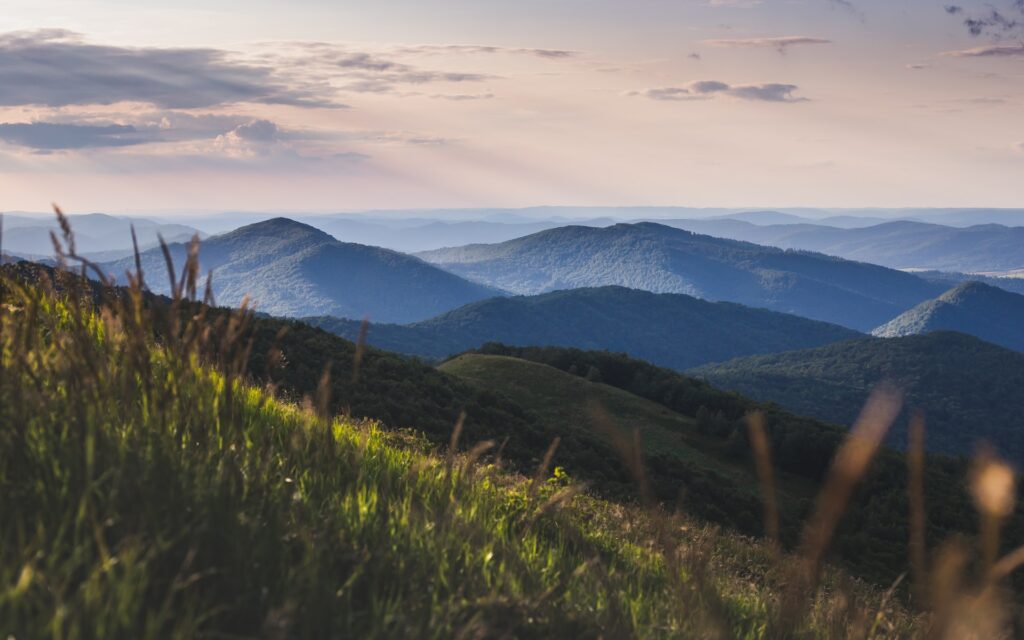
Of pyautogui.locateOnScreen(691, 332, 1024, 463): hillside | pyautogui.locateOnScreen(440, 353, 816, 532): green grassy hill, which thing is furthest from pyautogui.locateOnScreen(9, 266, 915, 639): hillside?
pyautogui.locateOnScreen(691, 332, 1024, 463): hillside

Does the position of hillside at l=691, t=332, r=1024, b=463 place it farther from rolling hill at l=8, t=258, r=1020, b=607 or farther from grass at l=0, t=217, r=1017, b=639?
grass at l=0, t=217, r=1017, b=639

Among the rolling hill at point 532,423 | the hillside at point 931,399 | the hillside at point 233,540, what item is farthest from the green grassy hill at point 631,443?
the hillside at point 931,399

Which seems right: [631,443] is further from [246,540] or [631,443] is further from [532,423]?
[246,540]

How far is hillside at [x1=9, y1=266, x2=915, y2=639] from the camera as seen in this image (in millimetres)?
2836

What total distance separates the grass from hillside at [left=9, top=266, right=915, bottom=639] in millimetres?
13

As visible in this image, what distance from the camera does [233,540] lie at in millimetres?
3334

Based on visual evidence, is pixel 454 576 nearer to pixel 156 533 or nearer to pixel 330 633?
pixel 330 633

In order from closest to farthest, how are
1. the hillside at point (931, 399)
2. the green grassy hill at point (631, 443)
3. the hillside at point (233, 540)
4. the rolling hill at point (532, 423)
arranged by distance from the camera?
the hillside at point (233, 540), the rolling hill at point (532, 423), the green grassy hill at point (631, 443), the hillside at point (931, 399)

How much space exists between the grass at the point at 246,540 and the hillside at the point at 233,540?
0.01 m

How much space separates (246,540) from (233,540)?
0.08 meters

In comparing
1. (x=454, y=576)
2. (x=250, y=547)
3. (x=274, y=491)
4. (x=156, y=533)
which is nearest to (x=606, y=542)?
(x=454, y=576)

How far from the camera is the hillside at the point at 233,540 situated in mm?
2836

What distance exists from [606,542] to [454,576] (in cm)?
273

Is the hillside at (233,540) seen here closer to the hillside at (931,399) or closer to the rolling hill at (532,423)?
the rolling hill at (532,423)
